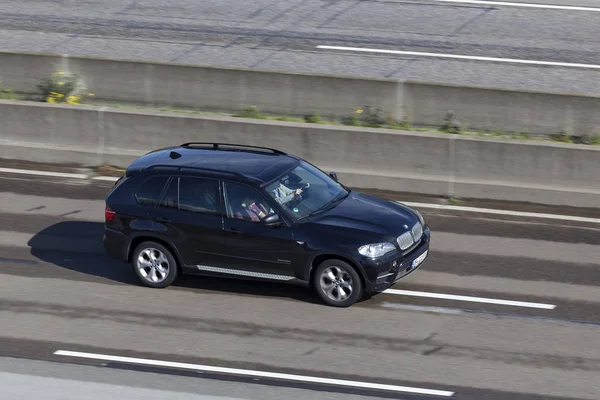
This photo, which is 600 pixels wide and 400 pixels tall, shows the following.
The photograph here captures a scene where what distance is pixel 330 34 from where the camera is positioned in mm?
24016

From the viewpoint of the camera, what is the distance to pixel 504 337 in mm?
10547

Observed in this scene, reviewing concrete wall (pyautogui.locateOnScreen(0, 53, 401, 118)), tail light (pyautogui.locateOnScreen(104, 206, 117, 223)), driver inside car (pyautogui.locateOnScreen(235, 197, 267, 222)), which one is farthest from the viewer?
concrete wall (pyautogui.locateOnScreen(0, 53, 401, 118))

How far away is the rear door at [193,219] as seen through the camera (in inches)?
463

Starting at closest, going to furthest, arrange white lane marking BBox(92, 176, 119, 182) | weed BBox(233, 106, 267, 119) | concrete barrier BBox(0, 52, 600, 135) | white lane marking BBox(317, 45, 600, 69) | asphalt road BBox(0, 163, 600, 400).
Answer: asphalt road BBox(0, 163, 600, 400) → concrete barrier BBox(0, 52, 600, 135) → white lane marking BBox(92, 176, 119, 182) → weed BBox(233, 106, 267, 119) → white lane marking BBox(317, 45, 600, 69)

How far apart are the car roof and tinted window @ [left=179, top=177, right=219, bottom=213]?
0.14m

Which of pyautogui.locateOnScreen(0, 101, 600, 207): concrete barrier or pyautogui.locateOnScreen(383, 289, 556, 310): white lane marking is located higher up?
pyautogui.locateOnScreen(0, 101, 600, 207): concrete barrier

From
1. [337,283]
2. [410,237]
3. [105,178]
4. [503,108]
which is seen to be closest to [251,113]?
[105,178]

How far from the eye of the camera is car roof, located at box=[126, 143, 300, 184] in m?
11.9

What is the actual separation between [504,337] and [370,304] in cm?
168

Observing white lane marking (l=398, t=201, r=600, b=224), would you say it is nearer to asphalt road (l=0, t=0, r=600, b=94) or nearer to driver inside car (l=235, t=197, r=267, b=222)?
driver inside car (l=235, t=197, r=267, b=222)

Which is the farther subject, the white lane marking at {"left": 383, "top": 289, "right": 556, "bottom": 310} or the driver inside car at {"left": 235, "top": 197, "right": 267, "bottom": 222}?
the driver inside car at {"left": 235, "top": 197, "right": 267, "bottom": 222}

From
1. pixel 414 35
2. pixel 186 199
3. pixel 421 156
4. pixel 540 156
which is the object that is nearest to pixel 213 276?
pixel 186 199

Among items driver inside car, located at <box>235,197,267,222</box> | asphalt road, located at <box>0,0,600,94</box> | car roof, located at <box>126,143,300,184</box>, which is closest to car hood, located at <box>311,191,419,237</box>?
driver inside car, located at <box>235,197,267,222</box>

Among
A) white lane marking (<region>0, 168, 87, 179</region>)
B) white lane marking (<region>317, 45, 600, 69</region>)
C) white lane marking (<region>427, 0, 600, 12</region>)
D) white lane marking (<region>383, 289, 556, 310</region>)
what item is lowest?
white lane marking (<region>383, 289, 556, 310</region>)
